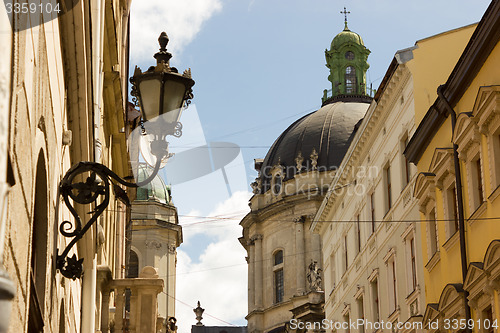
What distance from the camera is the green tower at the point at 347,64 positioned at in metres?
79.0

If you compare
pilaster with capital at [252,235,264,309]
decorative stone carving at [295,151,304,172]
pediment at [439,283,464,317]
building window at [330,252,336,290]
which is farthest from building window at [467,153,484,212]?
pilaster with capital at [252,235,264,309]

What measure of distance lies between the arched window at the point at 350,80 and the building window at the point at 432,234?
183 feet

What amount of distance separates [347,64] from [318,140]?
1448cm

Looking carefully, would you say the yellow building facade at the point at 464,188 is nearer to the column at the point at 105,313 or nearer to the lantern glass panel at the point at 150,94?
the column at the point at 105,313

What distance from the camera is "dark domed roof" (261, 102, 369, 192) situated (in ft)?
223

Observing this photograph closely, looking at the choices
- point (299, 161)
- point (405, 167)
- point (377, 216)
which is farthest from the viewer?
point (299, 161)

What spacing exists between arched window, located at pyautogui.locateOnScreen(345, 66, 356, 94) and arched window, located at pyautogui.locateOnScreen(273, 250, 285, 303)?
17.1m

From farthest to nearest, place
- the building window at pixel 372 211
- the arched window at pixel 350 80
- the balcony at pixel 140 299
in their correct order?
1. the arched window at pixel 350 80
2. the building window at pixel 372 211
3. the balcony at pixel 140 299

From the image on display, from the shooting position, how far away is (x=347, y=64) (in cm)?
8144

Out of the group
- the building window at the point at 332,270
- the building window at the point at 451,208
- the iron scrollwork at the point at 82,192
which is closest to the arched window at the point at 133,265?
the building window at the point at 332,270

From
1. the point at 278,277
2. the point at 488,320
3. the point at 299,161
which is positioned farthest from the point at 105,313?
the point at 299,161

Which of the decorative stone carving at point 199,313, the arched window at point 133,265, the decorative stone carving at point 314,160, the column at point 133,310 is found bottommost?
the column at point 133,310

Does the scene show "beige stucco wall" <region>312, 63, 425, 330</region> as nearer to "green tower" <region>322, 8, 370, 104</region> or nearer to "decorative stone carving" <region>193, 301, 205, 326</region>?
"green tower" <region>322, 8, 370, 104</region>

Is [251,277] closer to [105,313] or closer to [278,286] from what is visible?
[278,286]
